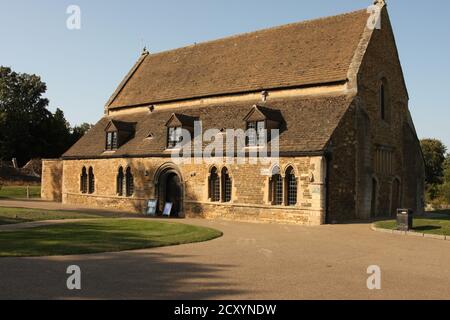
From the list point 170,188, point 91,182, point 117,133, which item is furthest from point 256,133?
point 91,182

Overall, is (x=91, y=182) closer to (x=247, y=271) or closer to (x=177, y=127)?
(x=177, y=127)

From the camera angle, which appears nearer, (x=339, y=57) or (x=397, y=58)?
(x=339, y=57)

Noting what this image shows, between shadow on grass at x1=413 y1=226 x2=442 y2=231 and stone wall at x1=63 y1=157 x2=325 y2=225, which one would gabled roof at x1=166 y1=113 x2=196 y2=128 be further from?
shadow on grass at x1=413 y1=226 x2=442 y2=231

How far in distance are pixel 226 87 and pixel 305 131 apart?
800 cm

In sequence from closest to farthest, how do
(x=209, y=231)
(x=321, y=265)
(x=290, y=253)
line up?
(x=321, y=265) < (x=290, y=253) < (x=209, y=231)

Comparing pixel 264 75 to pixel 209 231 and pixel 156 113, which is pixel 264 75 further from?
pixel 209 231

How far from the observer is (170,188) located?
30828 millimetres

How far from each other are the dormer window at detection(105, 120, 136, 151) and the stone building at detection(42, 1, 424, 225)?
7 centimetres

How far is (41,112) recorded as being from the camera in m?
74.8

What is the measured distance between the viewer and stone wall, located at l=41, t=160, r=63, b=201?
40.6 m

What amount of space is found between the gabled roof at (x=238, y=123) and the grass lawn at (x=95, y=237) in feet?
25.7

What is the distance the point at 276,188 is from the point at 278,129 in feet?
10.9
